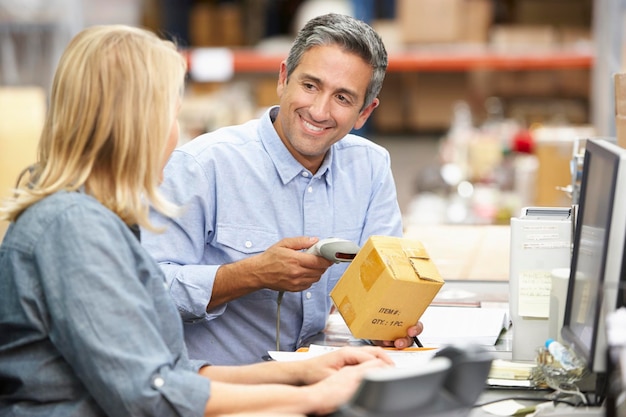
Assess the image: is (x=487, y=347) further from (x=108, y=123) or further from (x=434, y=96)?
(x=434, y=96)

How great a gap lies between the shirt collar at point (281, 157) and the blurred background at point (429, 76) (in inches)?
96.2

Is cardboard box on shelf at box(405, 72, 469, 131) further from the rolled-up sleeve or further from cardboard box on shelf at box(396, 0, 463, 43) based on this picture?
the rolled-up sleeve

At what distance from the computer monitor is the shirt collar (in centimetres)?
83

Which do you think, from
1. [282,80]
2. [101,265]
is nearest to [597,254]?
[101,265]

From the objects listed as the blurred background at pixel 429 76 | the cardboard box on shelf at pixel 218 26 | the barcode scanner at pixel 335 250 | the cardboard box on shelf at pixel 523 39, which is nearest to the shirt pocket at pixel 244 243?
the barcode scanner at pixel 335 250

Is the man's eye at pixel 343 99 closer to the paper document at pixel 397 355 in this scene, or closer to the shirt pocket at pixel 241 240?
the shirt pocket at pixel 241 240

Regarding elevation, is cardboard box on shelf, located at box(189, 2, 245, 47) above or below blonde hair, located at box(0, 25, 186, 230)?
below

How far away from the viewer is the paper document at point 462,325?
7.52 feet

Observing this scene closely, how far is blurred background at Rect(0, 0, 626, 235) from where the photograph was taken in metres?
5.68

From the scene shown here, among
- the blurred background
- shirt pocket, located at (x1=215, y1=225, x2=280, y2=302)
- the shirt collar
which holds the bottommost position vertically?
the blurred background

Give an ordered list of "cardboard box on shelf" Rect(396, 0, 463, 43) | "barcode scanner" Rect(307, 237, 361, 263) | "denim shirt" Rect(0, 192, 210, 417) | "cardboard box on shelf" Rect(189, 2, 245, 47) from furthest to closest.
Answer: "cardboard box on shelf" Rect(189, 2, 245, 47), "cardboard box on shelf" Rect(396, 0, 463, 43), "barcode scanner" Rect(307, 237, 361, 263), "denim shirt" Rect(0, 192, 210, 417)

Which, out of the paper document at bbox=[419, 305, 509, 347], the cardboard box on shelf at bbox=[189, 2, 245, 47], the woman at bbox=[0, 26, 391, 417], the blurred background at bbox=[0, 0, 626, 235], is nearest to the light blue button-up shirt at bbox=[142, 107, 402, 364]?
the paper document at bbox=[419, 305, 509, 347]

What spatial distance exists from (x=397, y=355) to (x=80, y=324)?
0.80 metres

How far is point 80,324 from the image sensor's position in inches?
59.4
